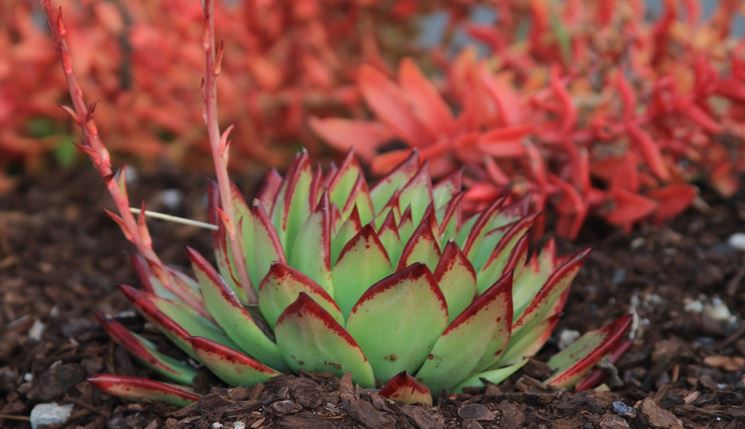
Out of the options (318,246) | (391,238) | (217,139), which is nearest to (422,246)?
(391,238)

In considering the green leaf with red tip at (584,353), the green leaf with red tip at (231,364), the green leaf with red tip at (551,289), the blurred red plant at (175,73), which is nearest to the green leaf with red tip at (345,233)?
the green leaf with red tip at (231,364)

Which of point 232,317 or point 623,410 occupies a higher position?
point 232,317

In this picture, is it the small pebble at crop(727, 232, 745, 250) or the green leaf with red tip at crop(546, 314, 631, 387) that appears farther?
the small pebble at crop(727, 232, 745, 250)

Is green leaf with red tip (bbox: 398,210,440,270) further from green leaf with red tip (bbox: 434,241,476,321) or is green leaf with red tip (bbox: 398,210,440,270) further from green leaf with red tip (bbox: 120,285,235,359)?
green leaf with red tip (bbox: 120,285,235,359)

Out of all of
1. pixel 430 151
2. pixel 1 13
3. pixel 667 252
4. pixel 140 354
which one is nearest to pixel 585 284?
pixel 667 252

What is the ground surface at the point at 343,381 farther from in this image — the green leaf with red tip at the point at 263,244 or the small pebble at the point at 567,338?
the green leaf with red tip at the point at 263,244

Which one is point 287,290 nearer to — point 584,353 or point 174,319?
point 174,319

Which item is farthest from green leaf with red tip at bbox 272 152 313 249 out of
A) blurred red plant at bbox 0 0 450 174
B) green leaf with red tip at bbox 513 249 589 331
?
blurred red plant at bbox 0 0 450 174
